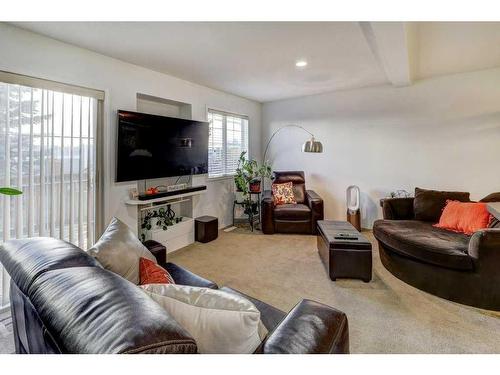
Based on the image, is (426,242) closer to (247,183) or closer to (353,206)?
(353,206)

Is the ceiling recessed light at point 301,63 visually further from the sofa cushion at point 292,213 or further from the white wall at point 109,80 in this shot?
the sofa cushion at point 292,213

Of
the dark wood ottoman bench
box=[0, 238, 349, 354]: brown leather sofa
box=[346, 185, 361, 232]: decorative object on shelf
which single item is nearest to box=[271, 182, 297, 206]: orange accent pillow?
box=[346, 185, 361, 232]: decorative object on shelf

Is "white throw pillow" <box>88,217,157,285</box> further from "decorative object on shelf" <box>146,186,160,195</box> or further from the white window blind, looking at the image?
"decorative object on shelf" <box>146,186,160,195</box>

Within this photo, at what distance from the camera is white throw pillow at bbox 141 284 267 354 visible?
2.91ft

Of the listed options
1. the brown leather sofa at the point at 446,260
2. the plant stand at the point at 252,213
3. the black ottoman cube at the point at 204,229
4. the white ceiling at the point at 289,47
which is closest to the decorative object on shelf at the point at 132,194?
the black ottoman cube at the point at 204,229

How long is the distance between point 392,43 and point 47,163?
3335 millimetres

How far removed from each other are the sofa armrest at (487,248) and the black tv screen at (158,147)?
3325 millimetres

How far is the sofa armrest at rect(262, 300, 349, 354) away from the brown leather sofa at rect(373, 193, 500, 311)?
1738mm

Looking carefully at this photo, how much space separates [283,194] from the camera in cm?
463

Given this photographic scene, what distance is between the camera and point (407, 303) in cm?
227

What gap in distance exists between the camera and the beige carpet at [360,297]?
1.80 meters

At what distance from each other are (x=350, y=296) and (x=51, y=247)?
2.31m
